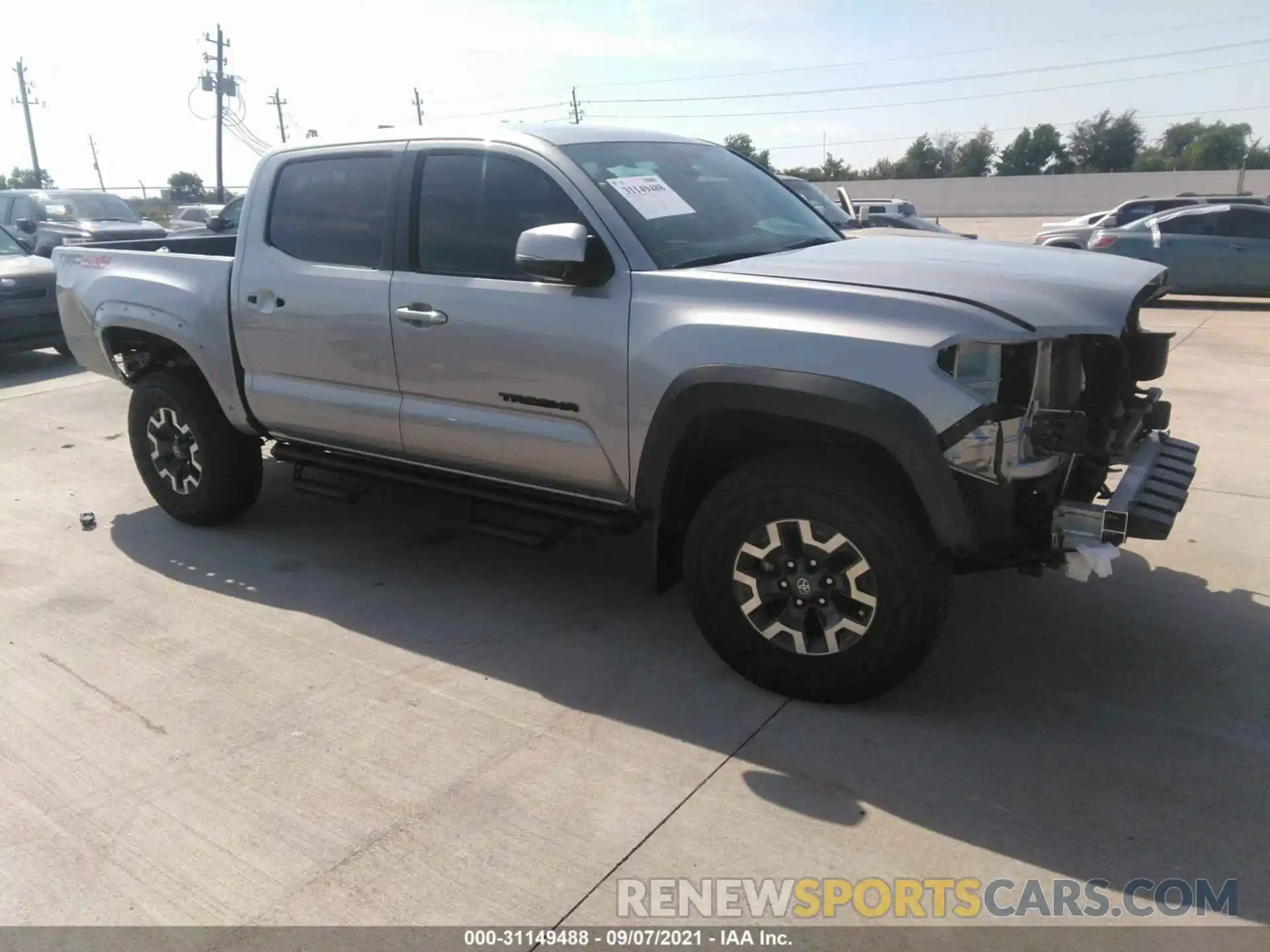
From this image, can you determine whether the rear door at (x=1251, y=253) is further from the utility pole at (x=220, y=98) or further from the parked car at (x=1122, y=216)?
the utility pole at (x=220, y=98)

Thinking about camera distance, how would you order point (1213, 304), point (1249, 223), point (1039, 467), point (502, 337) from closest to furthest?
point (1039, 467)
point (502, 337)
point (1249, 223)
point (1213, 304)

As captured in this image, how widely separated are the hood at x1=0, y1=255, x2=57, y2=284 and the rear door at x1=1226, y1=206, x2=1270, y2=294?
1411 cm

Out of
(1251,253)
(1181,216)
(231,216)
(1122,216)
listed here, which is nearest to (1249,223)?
(1251,253)

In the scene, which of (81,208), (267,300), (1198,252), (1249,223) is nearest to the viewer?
(267,300)

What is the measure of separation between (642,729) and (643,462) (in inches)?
36.0

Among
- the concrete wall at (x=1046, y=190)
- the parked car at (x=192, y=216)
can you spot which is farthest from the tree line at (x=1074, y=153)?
the parked car at (x=192, y=216)

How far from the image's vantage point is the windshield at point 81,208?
16.3m

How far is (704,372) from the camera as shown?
129 inches

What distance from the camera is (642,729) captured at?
11.0 ft

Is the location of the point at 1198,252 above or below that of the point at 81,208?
below

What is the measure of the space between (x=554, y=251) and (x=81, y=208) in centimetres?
1632

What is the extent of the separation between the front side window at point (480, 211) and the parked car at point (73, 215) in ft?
43.4

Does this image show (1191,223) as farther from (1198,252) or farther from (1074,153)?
(1074,153)

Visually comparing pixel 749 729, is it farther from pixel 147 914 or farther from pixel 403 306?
pixel 403 306
